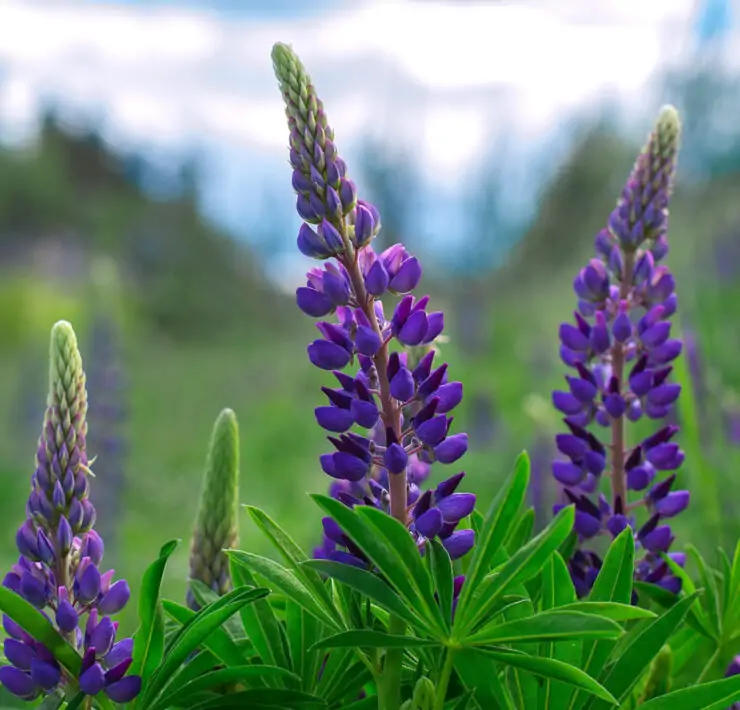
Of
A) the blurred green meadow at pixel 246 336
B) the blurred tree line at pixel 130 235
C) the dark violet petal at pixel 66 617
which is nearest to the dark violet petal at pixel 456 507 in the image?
the dark violet petal at pixel 66 617

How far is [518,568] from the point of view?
28.1 inches

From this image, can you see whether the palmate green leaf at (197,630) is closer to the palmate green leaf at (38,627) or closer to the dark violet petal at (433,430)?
the palmate green leaf at (38,627)

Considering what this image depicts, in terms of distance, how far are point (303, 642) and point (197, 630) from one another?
0.49 feet

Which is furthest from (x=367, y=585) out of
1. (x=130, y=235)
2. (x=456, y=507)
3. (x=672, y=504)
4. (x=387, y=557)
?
(x=130, y=235)

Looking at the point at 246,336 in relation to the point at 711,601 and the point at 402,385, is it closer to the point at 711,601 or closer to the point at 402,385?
the point at 711,601

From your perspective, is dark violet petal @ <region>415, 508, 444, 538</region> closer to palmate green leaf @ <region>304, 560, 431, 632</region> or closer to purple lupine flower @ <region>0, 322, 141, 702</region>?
palmate green leaf @ <region>304, 560, 431, 632</region>

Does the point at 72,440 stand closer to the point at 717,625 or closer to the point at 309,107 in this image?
the point at 309,107

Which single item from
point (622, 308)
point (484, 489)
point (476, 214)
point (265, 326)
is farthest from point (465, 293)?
point (622, 308)

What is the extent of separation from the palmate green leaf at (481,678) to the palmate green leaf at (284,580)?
11 cm

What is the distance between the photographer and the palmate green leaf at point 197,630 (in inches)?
29.2

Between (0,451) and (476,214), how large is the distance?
767 centimetres

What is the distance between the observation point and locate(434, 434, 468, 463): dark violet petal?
825 mm

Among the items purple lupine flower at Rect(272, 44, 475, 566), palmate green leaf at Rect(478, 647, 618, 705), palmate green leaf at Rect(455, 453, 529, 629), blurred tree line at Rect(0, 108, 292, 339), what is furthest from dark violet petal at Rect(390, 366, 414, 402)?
blurred tree line at Rect(0, 108, 292, 339)

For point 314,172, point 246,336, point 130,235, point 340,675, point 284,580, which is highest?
point 130,235
